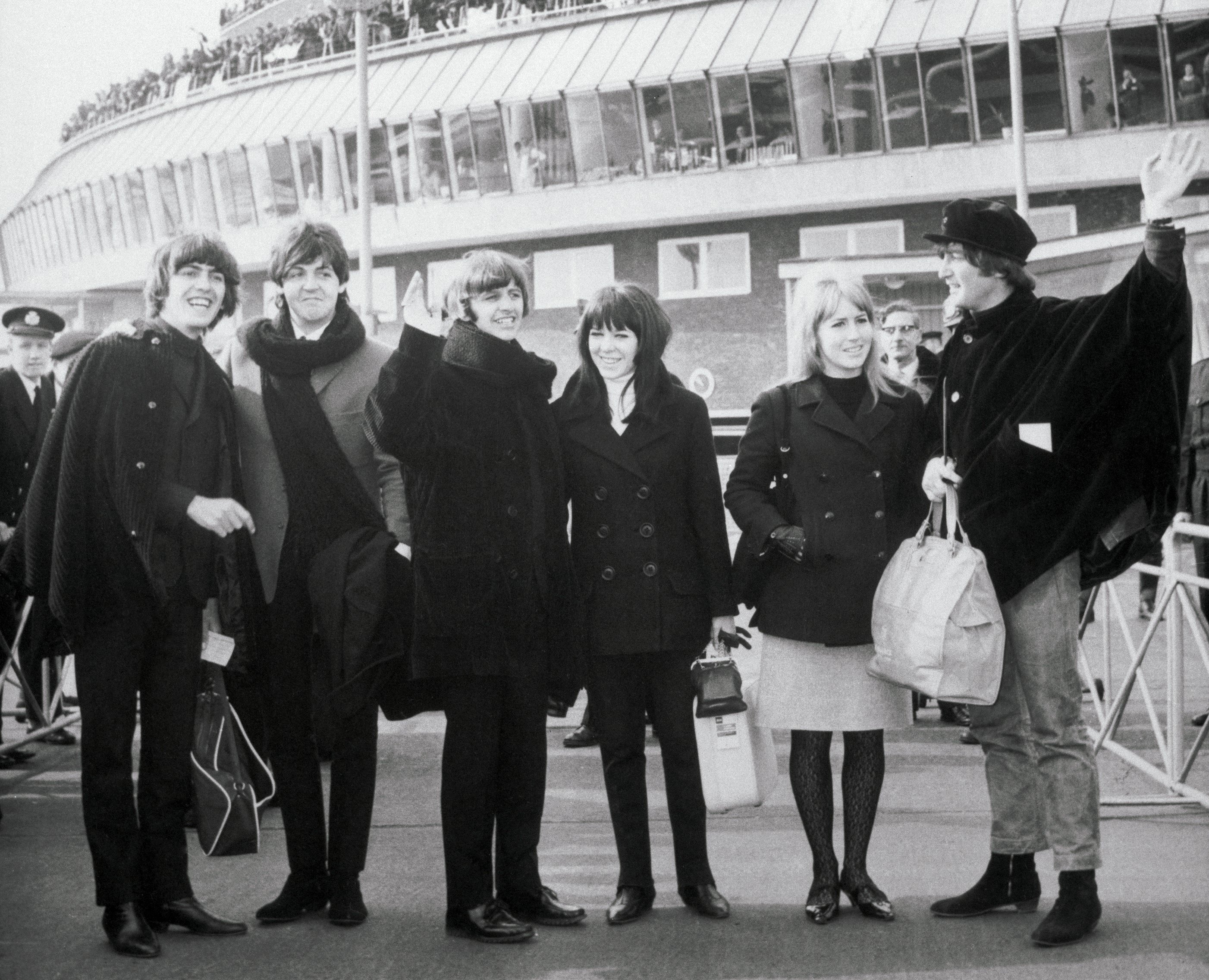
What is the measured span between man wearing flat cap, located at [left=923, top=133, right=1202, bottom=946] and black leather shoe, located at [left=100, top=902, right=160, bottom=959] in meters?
2.39

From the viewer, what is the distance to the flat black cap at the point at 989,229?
16.0 ft

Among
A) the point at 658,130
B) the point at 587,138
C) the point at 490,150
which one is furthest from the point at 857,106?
the point at 490,150

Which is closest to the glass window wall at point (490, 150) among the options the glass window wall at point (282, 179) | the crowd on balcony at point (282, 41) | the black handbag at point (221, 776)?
the crowd on balcony at point (282, 41)

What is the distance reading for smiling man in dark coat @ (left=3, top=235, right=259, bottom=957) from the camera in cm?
476

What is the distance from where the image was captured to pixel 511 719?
496cm

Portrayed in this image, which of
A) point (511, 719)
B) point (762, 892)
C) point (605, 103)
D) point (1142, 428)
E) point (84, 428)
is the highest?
point (605, 103)

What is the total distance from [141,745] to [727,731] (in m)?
1.80

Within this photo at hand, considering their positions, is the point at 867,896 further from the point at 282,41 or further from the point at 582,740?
the point at 282,41

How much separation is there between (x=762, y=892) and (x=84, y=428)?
2645mm

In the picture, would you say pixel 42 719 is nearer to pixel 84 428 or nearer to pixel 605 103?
pixel 84 428

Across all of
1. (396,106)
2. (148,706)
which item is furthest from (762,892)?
(396,106)

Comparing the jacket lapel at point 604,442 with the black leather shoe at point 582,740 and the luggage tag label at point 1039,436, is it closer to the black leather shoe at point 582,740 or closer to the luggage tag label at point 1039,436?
the luggage tag label at point 1039,436

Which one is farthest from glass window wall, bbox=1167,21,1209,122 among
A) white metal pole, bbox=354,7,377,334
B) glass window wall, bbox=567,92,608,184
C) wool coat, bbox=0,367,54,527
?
wool coat, bbox=0,367,54,527

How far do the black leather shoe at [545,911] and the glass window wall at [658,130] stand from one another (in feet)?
117
